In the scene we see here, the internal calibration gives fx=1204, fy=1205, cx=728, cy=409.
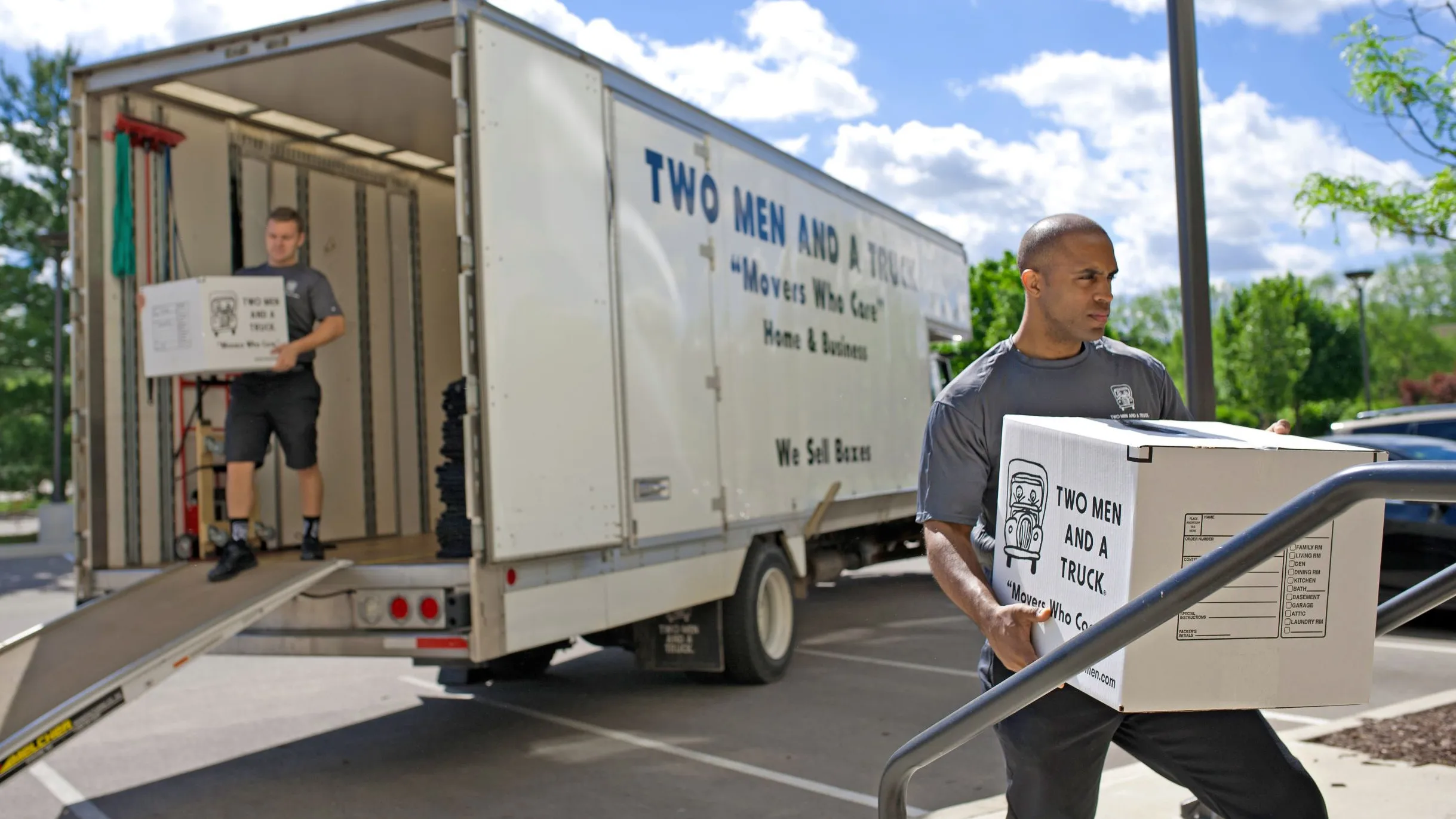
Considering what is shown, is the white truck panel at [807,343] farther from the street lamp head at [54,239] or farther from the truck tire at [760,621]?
the street lamp head at [54,239]

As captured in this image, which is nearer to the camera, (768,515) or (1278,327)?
(768,515)

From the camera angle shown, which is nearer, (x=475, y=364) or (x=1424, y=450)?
(x=475, y=364)

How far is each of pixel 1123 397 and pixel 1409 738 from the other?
3.66m

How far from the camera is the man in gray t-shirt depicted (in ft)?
7.89

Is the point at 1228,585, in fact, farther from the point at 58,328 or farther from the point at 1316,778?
the point at 58,328

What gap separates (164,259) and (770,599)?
411 centimetres

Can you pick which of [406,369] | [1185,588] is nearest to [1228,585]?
[1185,588]

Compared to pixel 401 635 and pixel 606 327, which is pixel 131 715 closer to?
pixel 401 635

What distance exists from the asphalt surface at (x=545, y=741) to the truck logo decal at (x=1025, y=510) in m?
2.73

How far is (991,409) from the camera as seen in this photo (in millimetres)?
2807

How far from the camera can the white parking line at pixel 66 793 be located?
5188 millimetres

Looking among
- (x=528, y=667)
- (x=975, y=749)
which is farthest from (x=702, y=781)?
(x=528, y=667)

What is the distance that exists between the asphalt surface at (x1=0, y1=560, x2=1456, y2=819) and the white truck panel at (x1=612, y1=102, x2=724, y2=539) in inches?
47.5

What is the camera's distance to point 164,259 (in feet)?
21.5
